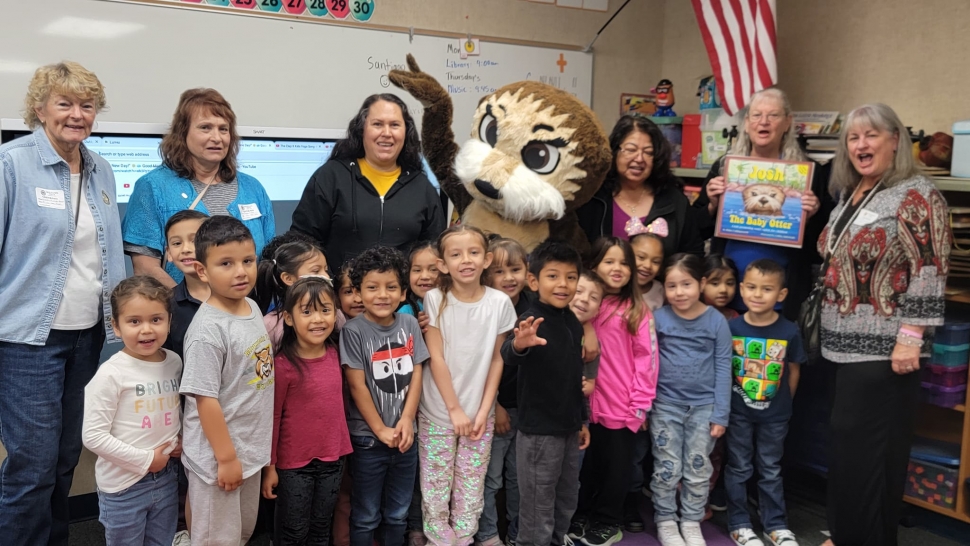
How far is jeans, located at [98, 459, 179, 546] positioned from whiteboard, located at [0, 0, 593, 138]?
176 cm

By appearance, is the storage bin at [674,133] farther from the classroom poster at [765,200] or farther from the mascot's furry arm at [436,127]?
the mascot's furry arm at [436,127]

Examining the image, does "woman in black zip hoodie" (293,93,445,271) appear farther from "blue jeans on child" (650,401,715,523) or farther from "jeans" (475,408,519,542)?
"blue jeans on child" (650,401,715,523)

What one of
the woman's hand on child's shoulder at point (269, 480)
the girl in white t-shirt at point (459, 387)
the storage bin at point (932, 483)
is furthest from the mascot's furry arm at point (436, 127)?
the storage bin at point (932, 483)

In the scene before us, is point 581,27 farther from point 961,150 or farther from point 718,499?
point 718,499

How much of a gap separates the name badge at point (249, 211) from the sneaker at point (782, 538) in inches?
85.0

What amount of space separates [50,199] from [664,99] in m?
3.24

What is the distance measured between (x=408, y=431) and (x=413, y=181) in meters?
0.87

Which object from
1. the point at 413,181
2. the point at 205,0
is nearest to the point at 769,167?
the point at 413,181

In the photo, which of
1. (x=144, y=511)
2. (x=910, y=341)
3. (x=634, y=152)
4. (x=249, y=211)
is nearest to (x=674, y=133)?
(x=634, y=152)

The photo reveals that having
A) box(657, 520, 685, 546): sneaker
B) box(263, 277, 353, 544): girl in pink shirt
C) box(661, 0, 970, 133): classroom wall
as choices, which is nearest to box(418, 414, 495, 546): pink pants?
box(263, 277, 353, 544): girl in pink shirt

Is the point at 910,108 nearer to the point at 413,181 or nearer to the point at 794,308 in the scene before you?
the point at 794,308

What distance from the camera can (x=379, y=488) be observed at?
215 cm

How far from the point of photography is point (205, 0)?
124 inches

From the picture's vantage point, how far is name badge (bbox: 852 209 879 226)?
2232 millimetres
